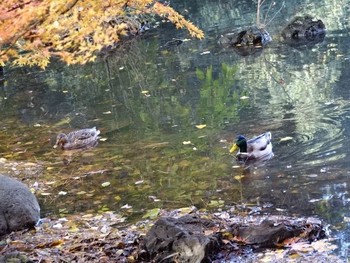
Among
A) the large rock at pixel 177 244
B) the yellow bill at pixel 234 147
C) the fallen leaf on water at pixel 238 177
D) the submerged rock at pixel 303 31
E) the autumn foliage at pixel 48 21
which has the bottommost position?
the fallen leaf on water at pixel 238 177

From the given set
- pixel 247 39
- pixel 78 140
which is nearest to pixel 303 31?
pixel 247 39

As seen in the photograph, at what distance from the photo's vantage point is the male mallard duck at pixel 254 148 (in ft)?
27.0

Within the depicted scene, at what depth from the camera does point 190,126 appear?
1031 cm

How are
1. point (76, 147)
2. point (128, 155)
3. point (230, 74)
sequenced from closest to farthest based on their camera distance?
point (128, 155)
point (76, 147)
point (230, 74)

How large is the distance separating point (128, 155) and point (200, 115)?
213 cm

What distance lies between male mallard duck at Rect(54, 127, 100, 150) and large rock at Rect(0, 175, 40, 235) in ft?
9.10

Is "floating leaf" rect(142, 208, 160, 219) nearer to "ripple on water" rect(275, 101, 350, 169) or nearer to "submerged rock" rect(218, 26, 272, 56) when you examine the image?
"ripple on water" rect(275, 101, 350, 169)

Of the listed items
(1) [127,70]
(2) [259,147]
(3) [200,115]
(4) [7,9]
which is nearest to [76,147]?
(3) [200,115]

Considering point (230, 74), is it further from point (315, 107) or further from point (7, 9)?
point (7, 9)

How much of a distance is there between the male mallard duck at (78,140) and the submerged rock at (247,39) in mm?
7448

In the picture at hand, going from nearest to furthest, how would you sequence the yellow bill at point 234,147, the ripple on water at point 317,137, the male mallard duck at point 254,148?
the ripple on water at point 317,137 < the male mallard duck at point 254,148 < the yellow bill at point 234,147

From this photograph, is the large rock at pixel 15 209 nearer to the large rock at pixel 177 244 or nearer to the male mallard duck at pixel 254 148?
the large rock at pixel 177 244

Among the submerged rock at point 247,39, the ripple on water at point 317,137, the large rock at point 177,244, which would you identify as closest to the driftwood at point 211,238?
the large rock at point 177,244

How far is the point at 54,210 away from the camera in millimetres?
7527
